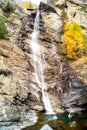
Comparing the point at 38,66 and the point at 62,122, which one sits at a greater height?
the point at 38,66

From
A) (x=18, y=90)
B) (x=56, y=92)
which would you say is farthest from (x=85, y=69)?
(x=18, y=90)

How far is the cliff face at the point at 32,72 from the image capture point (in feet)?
144

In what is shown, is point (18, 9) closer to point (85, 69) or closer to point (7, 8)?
point (7, 8)

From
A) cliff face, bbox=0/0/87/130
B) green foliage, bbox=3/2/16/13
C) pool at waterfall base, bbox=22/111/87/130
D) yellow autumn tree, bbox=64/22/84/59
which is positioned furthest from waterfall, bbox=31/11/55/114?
green foliage, bbox=3/2/16/13

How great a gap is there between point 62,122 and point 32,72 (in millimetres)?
17156

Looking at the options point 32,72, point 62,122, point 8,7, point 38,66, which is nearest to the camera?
point 62,122

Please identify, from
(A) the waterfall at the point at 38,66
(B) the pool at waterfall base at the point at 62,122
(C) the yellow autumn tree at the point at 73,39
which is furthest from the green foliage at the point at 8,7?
(B) the pool at waterfall base at the point at 62,122

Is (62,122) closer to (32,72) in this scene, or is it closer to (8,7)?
(32,72)

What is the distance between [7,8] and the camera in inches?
2872

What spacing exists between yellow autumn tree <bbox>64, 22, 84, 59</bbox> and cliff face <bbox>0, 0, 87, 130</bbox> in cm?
173

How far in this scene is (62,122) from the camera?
41656 mm

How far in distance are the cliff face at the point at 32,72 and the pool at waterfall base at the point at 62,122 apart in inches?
73.2

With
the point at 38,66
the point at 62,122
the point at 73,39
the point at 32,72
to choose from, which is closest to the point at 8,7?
the point at 73,39

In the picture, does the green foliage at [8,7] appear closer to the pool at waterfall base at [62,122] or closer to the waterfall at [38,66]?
the waterfall at [38,66]
